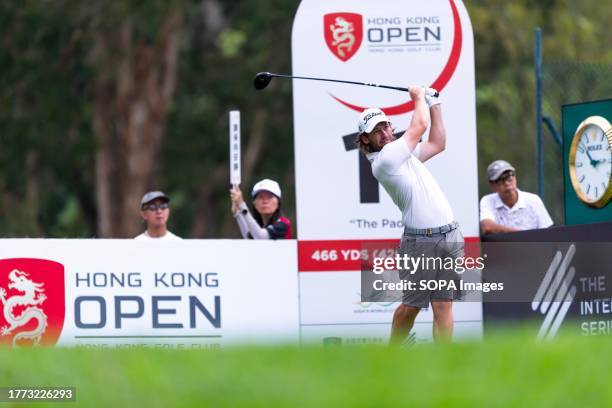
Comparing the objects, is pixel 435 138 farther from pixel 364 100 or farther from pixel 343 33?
pixel 343 33

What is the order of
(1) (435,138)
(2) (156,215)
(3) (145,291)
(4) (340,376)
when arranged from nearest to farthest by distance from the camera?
(4) (340,376), (1) (435,138), (3) (145,291), (2) (156,215)

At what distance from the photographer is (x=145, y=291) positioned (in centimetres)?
1236

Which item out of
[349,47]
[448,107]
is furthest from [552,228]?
[349,47]

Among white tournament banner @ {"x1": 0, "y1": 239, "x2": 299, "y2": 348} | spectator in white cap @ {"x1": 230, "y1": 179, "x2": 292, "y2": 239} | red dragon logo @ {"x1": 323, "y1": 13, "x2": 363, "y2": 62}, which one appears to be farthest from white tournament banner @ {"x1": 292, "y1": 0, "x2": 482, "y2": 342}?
white tournament banner @ {"x1": 0, "y1": 239, "x2": 299, "y2": 348}

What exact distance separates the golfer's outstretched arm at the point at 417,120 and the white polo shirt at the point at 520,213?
7.53 feet

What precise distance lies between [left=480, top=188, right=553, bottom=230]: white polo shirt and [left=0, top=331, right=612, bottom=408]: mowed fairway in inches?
281

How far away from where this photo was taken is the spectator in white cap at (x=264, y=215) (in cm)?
1281

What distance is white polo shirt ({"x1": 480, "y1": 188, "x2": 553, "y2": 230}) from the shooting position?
A: 13.2 metres

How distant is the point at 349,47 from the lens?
42.2ft

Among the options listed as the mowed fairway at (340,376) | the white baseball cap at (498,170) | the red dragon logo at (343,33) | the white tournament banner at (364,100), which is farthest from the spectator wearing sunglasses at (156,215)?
the mowed fairway at (340,376)

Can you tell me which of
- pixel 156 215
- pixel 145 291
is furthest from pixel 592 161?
pixel 145 291

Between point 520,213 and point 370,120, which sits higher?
point 370,120

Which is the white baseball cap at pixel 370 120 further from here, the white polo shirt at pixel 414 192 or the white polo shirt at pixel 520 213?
the white polo shirt at pixel 520 213

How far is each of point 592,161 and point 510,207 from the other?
95 centimetres
